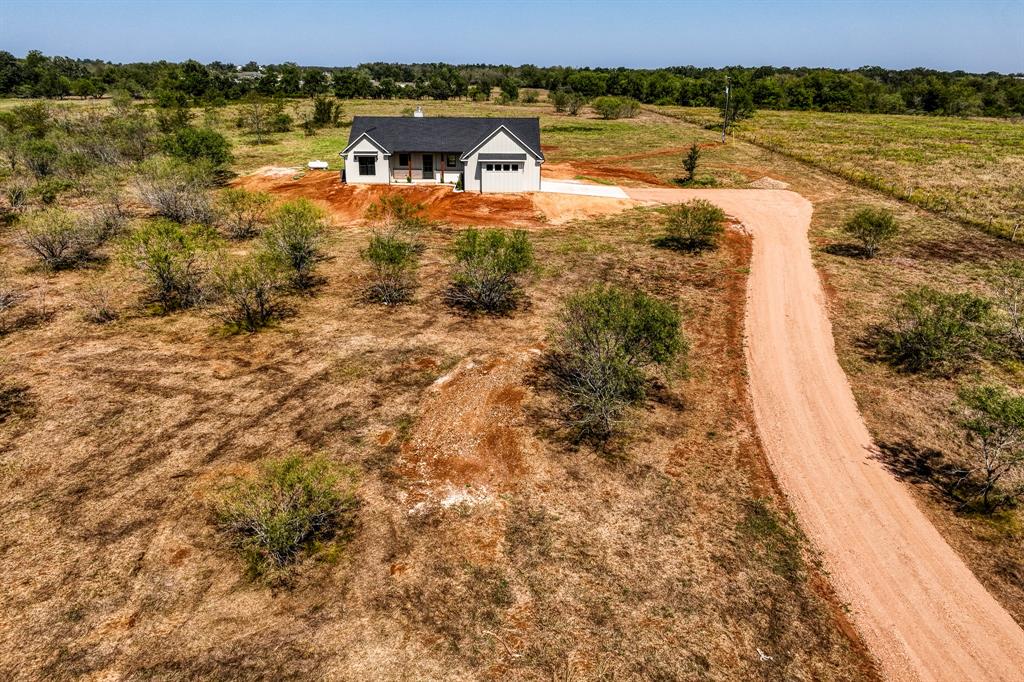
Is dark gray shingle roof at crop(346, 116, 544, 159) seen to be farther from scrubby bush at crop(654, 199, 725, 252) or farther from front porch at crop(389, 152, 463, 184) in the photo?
scrubby bush at crop(654, 199, 725, 252)

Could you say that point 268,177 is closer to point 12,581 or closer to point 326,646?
point 12,581

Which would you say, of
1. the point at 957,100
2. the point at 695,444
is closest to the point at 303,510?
the point at 695,444

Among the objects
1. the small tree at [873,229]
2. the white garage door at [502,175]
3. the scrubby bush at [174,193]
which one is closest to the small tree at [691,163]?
the white garage door at [502,175]

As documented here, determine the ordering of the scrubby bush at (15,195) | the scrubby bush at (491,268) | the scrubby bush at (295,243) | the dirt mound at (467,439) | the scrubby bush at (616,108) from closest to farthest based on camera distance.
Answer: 1. the dirt mound at (467,439)
2. the scrubby bush at (491,268)
3. the scrubby bush at (295,243)
4. the scrubby bush at (15,195)
5. the scrubby bush at (616,108)

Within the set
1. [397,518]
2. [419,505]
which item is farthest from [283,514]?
[419,505]

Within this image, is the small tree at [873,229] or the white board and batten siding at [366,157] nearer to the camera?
the small tree at [873,229]

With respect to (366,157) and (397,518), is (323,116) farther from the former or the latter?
(397,518)

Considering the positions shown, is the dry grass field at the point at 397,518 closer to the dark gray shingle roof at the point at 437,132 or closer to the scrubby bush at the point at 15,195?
the scrubby bush at the point at 15,195
